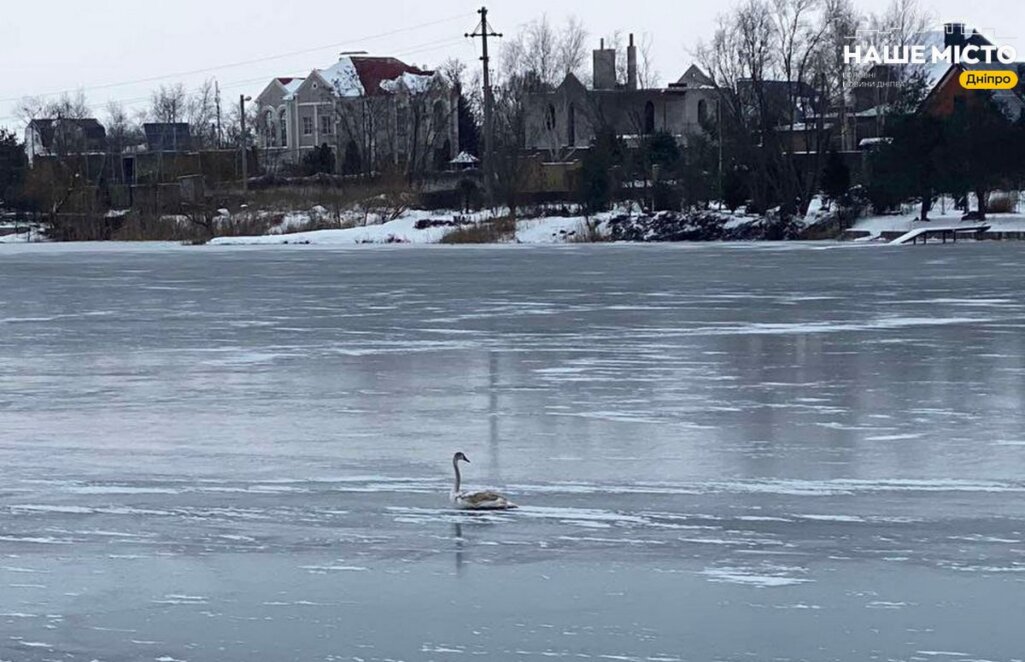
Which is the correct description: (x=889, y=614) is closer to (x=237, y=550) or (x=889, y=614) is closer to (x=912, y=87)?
(x=237, y=550)

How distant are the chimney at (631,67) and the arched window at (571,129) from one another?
3.39 metres

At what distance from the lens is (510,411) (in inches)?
503

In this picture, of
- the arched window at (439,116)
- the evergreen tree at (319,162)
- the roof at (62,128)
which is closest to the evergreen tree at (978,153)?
the evergreen tree at (319,162)

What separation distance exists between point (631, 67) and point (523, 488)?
261 feet

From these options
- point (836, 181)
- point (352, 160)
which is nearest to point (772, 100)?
point (836, 181)

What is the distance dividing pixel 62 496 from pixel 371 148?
78.9 meters

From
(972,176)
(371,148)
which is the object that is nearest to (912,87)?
(972,176)

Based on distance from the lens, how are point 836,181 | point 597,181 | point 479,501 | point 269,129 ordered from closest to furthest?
point 479,501
point 836,181
point 597,181
point 269,129

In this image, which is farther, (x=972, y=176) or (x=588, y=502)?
(x=972, y=176)

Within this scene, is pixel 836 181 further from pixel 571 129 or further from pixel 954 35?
pixel 571 129

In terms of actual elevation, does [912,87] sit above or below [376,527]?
above

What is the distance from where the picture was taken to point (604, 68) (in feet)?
293

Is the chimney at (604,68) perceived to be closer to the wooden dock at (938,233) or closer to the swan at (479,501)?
the wooden dock at (938,233)

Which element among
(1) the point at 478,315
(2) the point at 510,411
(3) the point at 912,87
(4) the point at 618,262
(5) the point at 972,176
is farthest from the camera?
(3) the point at 912,87
